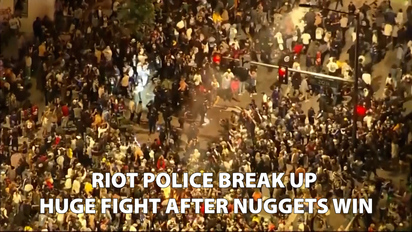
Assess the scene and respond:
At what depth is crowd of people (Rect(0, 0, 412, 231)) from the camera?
1256 inches

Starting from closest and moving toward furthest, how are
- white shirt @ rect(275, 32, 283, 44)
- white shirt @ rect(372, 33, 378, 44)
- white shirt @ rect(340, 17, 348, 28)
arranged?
1. white shirt @ rect(372, 33, 378, 44)
2. white shirt @ rect(340, 17, 348, 28)
3. white shirt @ rect(275, 32, 283, 44)

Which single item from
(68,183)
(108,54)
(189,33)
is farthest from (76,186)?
(189,33)

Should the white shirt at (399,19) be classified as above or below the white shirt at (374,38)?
above

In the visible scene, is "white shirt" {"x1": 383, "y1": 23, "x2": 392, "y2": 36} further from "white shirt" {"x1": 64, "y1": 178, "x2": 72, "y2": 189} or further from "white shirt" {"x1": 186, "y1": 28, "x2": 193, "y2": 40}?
"white shirt" {"x1": 64, "y1": 178, "x2": 72, "y2": 189}

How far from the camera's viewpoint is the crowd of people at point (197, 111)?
31.9 m

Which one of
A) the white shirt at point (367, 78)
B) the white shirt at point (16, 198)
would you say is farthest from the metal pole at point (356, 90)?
the white shirt at point (16, 198)

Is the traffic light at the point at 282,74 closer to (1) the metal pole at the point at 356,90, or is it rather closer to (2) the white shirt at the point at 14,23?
(1) the metal pole at the point at 356,90

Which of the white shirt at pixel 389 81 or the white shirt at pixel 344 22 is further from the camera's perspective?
the white shirt at pixel 344 22

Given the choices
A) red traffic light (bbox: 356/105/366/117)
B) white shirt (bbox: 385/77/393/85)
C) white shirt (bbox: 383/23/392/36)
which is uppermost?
white shirt (bbox: 383/23/392/36)

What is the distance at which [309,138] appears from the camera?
34.7m

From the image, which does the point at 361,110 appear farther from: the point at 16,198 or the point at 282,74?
the point at 16,198

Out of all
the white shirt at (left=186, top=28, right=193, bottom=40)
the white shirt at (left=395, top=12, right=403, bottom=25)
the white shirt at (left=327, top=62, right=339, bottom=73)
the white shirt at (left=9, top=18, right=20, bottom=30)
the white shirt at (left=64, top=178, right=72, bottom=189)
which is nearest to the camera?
the white shirt at (left=64, top=178, right=72, bottom=189)

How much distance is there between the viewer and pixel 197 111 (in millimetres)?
38281

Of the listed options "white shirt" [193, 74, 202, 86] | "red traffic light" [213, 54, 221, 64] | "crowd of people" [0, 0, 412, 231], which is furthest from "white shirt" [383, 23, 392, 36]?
"white shirt" [193, 74, 202, 86]
